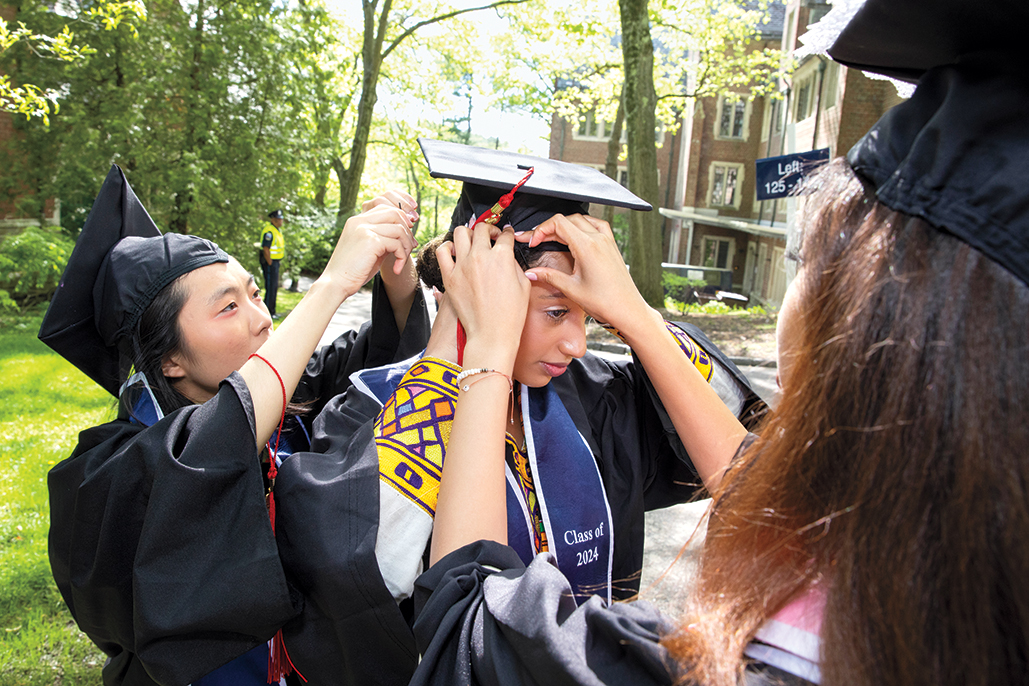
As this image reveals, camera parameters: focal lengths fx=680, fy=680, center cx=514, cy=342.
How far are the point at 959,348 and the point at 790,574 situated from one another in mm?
354

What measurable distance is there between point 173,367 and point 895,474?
6.29 ft

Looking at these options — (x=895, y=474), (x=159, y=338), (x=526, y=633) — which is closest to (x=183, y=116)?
(x=159, y=338)

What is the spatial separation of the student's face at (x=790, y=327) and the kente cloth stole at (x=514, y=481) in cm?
69

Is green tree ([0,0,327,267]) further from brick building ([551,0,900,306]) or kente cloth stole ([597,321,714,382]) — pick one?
brick building ([551,0,900,306])

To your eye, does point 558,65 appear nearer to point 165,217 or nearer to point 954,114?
point 165,217

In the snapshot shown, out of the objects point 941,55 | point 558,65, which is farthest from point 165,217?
point 558,65

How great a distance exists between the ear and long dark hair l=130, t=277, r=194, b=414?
0.01 metres

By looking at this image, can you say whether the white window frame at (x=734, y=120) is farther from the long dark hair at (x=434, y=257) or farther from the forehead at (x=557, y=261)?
the forehead at (x=557, y=261)

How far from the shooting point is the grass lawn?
9.50 feet

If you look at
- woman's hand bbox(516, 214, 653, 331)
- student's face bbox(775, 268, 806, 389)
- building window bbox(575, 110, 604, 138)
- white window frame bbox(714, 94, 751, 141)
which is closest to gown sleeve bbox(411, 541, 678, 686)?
student's face bbox(775, 268, 806, 389)

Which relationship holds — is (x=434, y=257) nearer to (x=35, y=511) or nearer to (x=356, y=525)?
(x=356, y=525)

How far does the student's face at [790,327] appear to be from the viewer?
0.95 m

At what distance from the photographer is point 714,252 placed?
30594 millimetres

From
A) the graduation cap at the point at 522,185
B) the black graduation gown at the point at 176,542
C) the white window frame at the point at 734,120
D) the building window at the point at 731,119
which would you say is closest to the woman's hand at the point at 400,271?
the graduation cap at the point at 522,185
